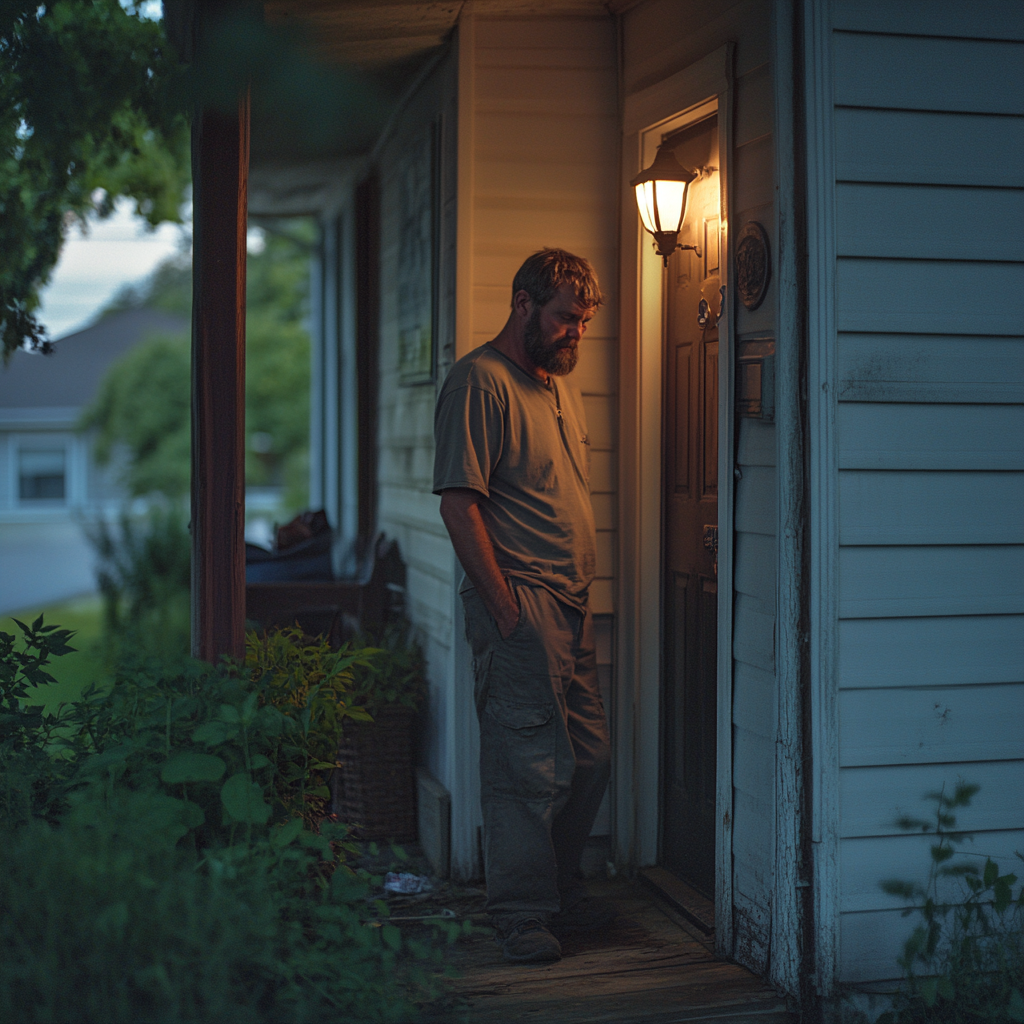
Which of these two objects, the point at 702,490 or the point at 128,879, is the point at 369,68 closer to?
the point at 702,490

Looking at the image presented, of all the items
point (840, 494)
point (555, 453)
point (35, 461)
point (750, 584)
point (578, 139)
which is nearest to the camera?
point (840, 494)

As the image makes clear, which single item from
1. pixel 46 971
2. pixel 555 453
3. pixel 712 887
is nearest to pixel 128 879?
pixel 46 971

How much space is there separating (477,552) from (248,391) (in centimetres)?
2936

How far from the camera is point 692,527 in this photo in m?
3.55

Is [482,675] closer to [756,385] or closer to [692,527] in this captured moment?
[692,527]

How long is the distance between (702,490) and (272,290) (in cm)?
3010

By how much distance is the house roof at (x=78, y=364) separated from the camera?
102 feet

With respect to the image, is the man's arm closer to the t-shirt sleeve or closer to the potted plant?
the t-shirt sleeve

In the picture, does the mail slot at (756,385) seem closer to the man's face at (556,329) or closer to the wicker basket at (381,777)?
the man's face at (556,329)

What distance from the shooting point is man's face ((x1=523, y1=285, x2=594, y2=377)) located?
313 centimetres

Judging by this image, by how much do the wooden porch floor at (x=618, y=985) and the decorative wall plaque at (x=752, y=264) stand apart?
A: 5.90 feet

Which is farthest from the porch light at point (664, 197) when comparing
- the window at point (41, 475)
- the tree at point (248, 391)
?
the window at point (41, 475)

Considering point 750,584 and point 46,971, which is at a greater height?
point 750,584

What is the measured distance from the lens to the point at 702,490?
3.48 m
